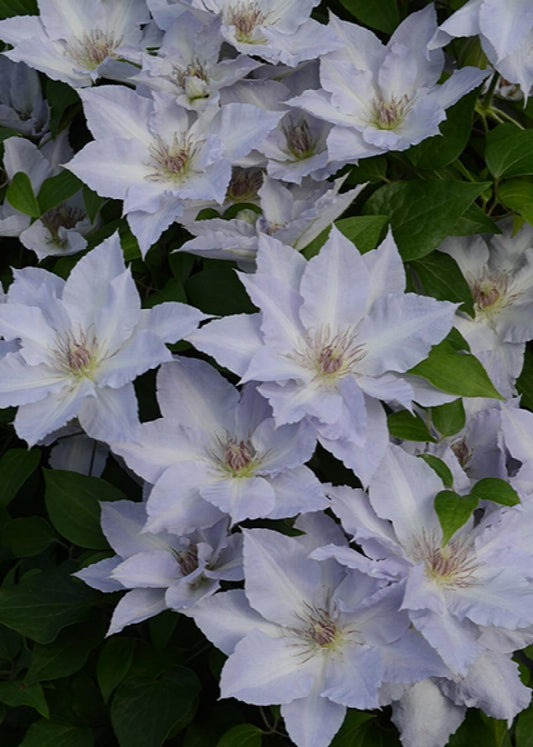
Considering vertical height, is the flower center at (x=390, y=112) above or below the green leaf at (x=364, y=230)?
above

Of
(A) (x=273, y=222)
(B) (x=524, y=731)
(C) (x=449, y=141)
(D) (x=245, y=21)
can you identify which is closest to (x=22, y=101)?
(D) (x=245, y=21)

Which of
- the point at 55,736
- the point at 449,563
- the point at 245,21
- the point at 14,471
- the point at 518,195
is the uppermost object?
the point at 245,21

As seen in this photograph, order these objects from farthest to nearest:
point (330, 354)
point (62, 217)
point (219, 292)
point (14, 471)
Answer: point (62, 217) → point (14, 471) → point (219, 292) → point (330, 354)

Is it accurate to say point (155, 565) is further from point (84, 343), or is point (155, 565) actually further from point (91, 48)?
point (91, 48)

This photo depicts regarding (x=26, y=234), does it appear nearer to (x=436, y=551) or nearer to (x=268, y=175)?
(x=268, y=175)

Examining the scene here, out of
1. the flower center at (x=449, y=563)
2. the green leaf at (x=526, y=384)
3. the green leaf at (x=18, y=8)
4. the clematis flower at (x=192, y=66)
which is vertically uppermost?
the clematis flower at (x=192, y=66)

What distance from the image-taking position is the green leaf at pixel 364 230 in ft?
3.11

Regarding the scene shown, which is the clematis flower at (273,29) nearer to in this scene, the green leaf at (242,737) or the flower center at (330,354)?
the flower center at (330,354)

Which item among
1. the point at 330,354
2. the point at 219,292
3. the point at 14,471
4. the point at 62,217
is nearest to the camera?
the point at 330,354

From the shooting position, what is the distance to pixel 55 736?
109 centimetres

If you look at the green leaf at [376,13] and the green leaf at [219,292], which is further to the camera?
the green leaf at [376,13]

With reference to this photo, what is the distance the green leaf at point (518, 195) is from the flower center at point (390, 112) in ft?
0.43

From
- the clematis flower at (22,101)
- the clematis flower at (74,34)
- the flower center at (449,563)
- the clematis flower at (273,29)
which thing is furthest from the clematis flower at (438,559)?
the clematis flower at (22,101)

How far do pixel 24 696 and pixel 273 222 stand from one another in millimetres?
556
